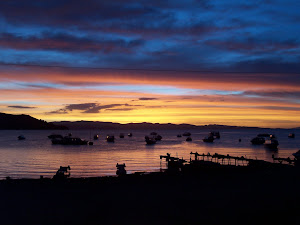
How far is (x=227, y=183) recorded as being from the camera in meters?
24.7

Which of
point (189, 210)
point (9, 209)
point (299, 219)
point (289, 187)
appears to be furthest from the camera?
point (289, 187)

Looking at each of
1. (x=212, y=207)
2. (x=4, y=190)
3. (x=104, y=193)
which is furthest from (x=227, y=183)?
(x=4, y=190)

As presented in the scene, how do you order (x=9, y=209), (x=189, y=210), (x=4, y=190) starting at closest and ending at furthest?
(x=189, y=210), (x=9, y=209), (x=4, y=190)

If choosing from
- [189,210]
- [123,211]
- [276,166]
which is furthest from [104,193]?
[276,166]

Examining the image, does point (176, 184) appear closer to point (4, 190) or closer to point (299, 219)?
point (299, 219)

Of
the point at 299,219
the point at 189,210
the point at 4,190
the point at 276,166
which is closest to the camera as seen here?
the point at 299,219

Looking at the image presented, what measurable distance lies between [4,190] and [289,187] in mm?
21376

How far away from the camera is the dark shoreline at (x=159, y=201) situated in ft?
50.5

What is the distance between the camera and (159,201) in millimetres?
18984

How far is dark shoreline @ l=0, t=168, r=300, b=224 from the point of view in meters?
15.4

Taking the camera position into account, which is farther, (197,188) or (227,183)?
(227,183)

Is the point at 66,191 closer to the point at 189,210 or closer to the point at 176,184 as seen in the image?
the point at 176,184

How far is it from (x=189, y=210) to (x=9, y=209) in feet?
33.8

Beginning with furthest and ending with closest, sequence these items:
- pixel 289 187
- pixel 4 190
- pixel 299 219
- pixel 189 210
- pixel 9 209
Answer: pixel 4 190, pixel 289 187, pixel 9 209, pixel 189 210, pixel 299 219
